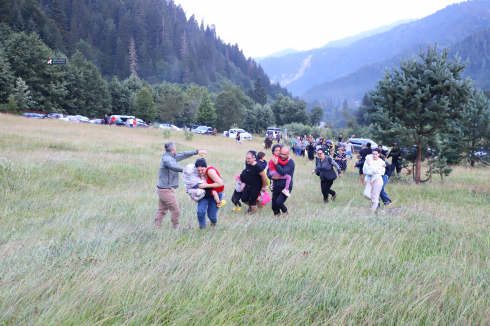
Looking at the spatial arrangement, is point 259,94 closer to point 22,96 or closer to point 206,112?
point 206,112

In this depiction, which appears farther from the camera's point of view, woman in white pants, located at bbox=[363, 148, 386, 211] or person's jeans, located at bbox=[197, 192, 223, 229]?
woman in white pants, located at bbox=[363, 148, 386, 211]

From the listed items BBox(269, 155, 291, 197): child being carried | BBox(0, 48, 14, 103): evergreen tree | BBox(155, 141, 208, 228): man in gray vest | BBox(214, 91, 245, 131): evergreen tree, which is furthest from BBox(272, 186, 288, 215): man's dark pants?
BBox(214, 91, 245, 131): evergreen tree

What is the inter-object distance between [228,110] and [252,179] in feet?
196

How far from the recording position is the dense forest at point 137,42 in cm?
10475

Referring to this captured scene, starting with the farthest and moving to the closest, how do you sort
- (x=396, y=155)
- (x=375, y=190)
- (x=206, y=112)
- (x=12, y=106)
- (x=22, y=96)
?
1. (x=206, y=112)
2. (x=22, y=96)
3. (x=12, y=106)
4. (x=396, y=155)
5. (x=375, y=190)

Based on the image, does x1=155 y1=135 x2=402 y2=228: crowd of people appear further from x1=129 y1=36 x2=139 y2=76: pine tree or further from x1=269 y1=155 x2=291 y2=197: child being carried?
x1=129 y1=36 x2=139 y2=76: pine tree

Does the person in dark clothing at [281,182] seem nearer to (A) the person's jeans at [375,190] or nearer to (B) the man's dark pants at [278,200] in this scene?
(B) the man's dark pants at [278,200]

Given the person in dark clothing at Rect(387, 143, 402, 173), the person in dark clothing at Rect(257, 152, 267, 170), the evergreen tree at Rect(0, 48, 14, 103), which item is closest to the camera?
the person in dark clothing at Rect(257, 152, 267, 170)

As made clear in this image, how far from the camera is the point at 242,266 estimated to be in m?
4.06

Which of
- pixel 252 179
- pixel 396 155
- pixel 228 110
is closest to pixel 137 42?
pixel 228 110

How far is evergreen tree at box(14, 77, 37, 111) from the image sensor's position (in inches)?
1435

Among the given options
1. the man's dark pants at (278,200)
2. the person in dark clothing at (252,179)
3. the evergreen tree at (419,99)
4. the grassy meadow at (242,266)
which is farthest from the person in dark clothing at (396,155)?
the person in dark clothing at (252,179)

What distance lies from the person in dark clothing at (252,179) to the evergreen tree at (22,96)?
38.6 m

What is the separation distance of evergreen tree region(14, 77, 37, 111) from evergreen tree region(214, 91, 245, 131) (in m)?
32.8
